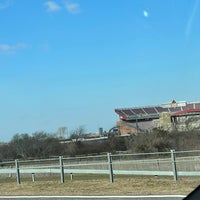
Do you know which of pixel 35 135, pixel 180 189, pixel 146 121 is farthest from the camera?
pixel 146 121

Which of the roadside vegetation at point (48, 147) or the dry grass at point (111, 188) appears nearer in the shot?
the dry grass at point (111, 188)

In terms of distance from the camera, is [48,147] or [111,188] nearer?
[111,188]

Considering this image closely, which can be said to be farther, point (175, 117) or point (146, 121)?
point (146, 121)

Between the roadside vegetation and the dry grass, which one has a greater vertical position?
the roadside vegetation

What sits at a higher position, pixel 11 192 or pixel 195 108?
pixel 195 108

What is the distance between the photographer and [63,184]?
1634 centimetres

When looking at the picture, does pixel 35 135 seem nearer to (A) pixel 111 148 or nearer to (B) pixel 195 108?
(A) pixel 111 148

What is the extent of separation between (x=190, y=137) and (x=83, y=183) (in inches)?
1483

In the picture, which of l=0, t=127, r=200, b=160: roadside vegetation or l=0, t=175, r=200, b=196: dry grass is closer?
l=0, t=175, r=200, b=196: dry grass

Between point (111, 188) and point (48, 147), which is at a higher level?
point (48, 147)

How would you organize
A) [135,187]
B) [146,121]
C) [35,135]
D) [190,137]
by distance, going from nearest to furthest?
[135,187] < [190,137] < [35,135] < [146,121]

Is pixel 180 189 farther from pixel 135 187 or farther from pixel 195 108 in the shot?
pixel 195 108

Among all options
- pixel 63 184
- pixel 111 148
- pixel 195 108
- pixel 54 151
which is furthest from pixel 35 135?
pixel 63 184

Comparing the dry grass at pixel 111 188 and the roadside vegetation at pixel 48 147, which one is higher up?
the roadside vegetation at pixel 48 147
